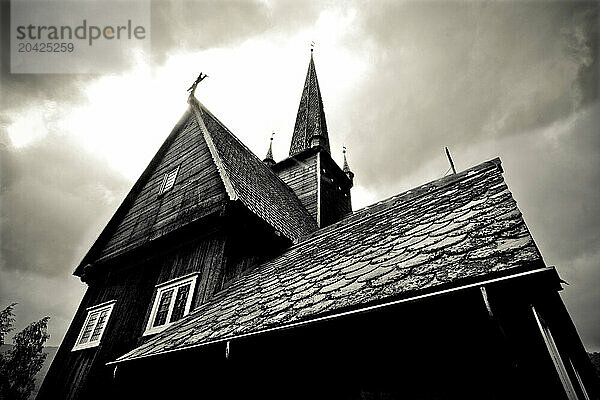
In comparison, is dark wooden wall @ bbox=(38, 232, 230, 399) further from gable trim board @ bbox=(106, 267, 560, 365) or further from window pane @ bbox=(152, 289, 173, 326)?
gable trim board @ bbox=(106, 267, 560, 365)

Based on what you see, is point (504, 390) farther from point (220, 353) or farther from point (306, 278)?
point (220, 353)

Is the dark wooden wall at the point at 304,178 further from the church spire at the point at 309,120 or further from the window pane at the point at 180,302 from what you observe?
the window pane at the point at 180,302

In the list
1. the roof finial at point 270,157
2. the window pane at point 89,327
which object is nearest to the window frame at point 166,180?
the window pane at point 89,327

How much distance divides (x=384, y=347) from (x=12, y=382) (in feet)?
150

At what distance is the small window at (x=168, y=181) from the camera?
35.6 ft

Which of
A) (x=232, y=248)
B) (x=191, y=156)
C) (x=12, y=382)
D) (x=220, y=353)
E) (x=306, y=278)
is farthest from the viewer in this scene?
(x=12, y=382)

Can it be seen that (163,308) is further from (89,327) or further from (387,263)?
(387,263)

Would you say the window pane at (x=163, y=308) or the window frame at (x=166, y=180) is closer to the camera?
the window pane at (x=163, y=308)

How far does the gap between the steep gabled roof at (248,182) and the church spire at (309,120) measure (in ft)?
21.0

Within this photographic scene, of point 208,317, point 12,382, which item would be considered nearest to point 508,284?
point 208,317

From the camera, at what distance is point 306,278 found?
522cm

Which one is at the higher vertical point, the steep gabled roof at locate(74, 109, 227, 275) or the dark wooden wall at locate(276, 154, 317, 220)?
the dark wooden wall at locate(276, 154, 317, 220)

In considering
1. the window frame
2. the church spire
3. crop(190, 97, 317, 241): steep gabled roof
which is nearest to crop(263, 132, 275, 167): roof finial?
the church spire

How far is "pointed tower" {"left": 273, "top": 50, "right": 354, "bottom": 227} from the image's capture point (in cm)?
1526
